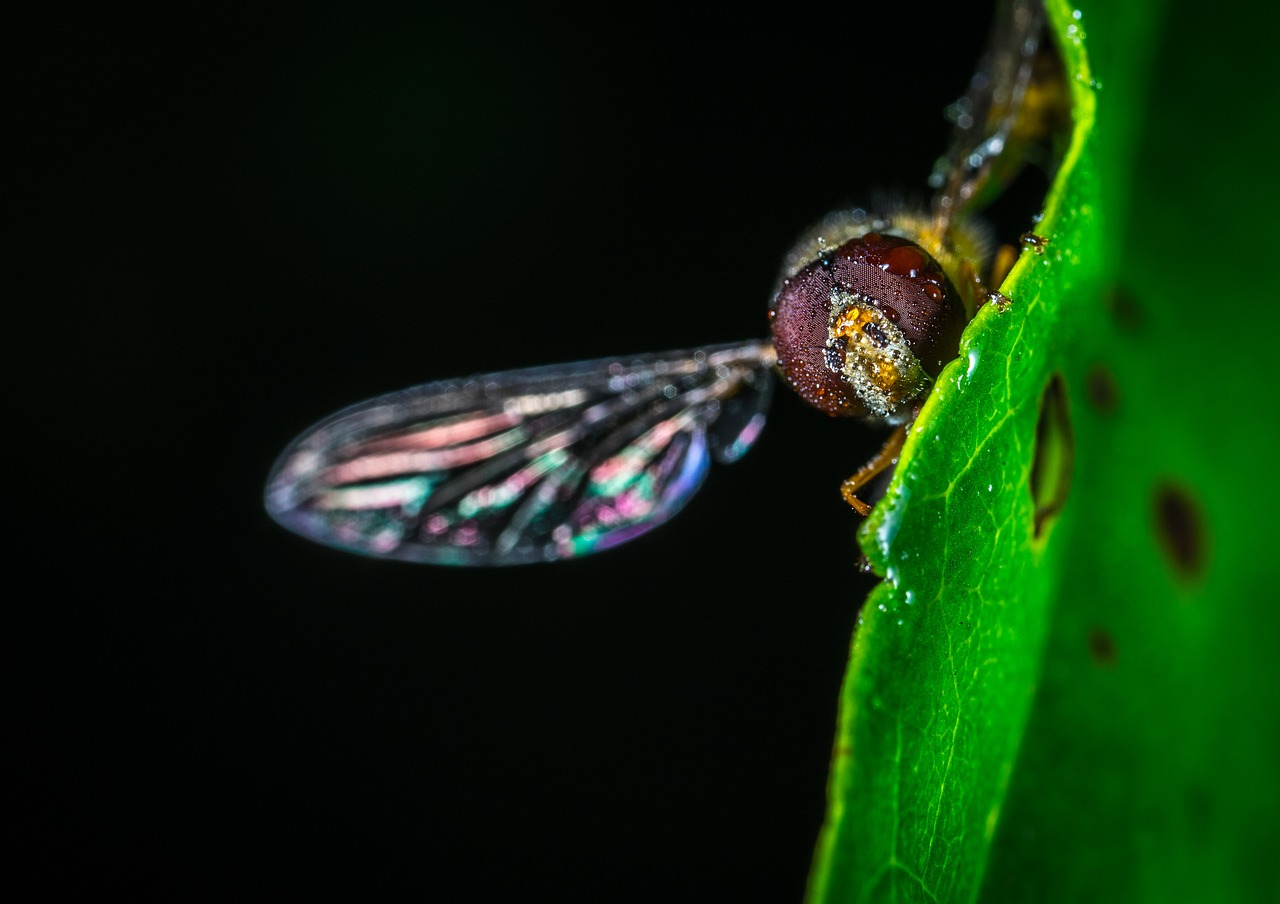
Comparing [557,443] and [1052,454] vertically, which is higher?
[557,443]

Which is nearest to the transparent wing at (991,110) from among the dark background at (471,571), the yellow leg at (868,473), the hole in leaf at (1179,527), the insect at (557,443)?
the insect at (557,443)

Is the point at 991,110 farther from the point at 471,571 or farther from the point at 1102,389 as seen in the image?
the point at 471,571

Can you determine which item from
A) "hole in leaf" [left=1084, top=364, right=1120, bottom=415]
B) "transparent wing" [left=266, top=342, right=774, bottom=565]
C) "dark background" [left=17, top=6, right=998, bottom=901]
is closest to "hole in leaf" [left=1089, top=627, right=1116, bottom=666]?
"hole in leaf" [left=1084, top=364, right=1120, bottom=415]

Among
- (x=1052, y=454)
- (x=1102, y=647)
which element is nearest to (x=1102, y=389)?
(x=1052, y=454)

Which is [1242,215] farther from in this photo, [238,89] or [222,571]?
[222,571]

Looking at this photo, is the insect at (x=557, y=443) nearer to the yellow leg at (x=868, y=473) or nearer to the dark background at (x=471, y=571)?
the yellow leg at (x=868, y=473)
